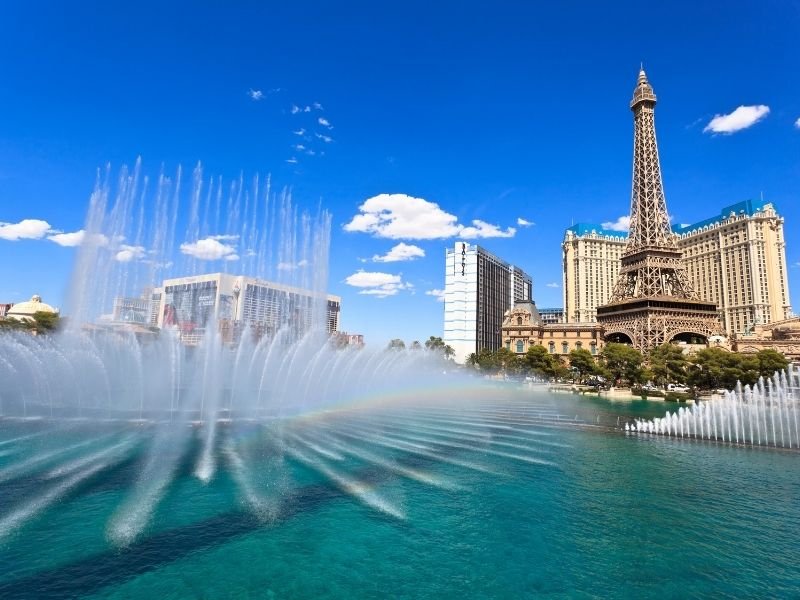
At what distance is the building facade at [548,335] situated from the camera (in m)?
119

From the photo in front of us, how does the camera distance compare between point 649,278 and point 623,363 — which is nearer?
point 623,363

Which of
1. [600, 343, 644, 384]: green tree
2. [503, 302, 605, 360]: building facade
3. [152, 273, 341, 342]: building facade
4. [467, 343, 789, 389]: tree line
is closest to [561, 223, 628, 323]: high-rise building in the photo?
[503, 302, 605, 360]: building facade

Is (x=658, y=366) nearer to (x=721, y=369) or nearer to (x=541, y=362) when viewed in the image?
(x=721, y=369)

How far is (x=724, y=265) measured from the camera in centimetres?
14600

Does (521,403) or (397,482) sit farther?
(521,403)

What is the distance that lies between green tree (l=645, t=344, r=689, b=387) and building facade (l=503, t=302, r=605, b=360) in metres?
40.1

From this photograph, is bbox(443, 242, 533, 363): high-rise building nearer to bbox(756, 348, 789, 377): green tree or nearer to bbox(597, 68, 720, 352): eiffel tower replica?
bbox(597, 68, 720, 352): eiffel tower replica

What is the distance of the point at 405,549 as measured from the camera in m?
13.1

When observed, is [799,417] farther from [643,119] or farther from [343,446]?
[643,119]

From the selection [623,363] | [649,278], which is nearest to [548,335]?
[649,278]

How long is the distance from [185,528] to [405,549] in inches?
260

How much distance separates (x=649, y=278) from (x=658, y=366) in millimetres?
35078

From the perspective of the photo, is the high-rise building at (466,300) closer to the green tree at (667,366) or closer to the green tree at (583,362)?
the green tree at (583,362)

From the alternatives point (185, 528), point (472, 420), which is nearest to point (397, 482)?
point (185, 528)
